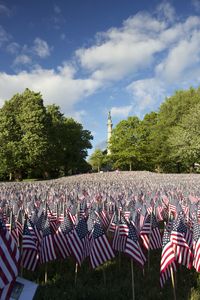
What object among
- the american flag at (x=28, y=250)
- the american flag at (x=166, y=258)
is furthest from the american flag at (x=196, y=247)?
the american flag at (x=28, y=250)

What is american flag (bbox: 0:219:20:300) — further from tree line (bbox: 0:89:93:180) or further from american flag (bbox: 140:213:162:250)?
tree line (bbox: 0:89:93:180)

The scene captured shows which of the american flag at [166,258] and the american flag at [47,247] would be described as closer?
the american flag at [166,258]

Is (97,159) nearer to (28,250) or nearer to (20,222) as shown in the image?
(20,222)

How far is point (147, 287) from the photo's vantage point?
780 cm

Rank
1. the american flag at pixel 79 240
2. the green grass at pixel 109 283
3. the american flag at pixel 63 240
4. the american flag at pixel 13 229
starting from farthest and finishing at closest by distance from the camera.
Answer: the american flag at pixel 13 229 → the american flag at pixel 63 240 → the american flag at pixel 79 240 → the green grass at pixel 109 283

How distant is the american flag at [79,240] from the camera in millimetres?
8109

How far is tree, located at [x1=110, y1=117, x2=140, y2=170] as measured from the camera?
203ft

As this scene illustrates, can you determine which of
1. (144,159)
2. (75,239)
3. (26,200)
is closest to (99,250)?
(75,239)

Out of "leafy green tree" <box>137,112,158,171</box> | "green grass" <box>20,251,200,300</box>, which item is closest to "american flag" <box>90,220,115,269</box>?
"green grass" <box>20,251,200,300</box>

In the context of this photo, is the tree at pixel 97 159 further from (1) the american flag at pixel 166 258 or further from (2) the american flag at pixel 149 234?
(1) the american flag at pixel 166 258

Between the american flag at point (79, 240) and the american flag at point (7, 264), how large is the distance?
3141 mm

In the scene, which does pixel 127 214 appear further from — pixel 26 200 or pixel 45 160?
pixel 45 160

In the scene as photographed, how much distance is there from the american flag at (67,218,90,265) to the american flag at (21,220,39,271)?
829mm

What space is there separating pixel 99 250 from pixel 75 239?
707 mm
